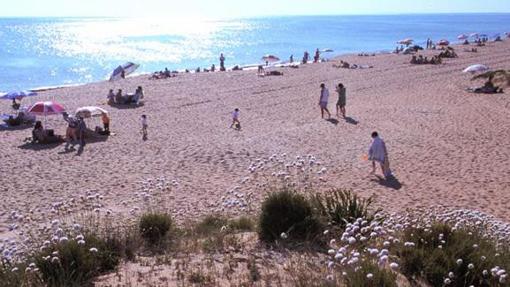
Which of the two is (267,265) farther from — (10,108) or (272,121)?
(10,108)

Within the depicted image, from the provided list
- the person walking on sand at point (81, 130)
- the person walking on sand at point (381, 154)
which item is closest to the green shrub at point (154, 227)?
the person walking on sand at point (381, 154)

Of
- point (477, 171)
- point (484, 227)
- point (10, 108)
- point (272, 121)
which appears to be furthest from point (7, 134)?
point (484, 227)

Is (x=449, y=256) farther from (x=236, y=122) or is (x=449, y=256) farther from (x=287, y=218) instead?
(x=236, y=122)

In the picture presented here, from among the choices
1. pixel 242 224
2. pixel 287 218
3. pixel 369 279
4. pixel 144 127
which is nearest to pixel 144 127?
pixel 144 127

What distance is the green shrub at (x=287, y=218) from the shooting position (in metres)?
6.33

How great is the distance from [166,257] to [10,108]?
2204cm

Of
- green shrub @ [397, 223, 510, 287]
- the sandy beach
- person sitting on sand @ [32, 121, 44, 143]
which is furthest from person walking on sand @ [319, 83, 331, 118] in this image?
green shrub @ [397, 223, 510, 287]

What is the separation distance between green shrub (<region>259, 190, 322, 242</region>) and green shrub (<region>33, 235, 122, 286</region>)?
1.87m

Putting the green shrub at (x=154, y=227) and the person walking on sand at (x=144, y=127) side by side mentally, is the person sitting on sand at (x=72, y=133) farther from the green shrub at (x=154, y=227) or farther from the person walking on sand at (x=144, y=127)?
the green shrub at (x=154, y=227)

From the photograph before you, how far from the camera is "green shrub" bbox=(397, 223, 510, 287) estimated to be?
15.6 feet

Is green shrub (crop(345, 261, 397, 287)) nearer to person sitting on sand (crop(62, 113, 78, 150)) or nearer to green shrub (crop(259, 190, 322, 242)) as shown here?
green shrub (crop(259, 190, 322, 242))

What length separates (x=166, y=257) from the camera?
227 inches

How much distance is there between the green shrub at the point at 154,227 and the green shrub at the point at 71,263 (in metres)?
1.02

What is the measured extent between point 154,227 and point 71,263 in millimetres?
1647
